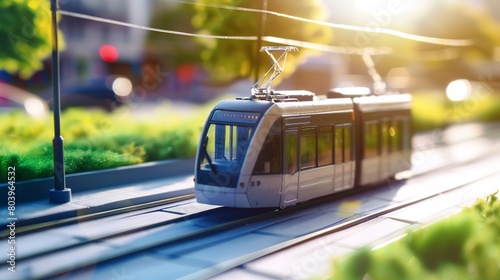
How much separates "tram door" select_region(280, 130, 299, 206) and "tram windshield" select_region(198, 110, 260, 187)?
95 centimetres

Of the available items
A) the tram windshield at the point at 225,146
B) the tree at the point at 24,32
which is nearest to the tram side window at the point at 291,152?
the tram windshield at the point at 225,146

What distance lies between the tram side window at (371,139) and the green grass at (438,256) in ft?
24.5

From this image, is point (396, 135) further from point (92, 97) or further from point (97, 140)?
point (92, 97)

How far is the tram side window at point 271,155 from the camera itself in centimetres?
1390

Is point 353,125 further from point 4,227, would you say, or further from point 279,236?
point 4,227

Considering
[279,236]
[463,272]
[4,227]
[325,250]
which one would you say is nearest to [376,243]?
[325,250]

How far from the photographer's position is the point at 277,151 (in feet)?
46.3

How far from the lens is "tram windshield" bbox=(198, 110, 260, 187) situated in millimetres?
13883

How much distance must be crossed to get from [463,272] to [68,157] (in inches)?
436

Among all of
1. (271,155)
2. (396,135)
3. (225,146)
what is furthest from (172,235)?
(396,135)

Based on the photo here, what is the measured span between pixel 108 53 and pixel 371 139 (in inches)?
1584

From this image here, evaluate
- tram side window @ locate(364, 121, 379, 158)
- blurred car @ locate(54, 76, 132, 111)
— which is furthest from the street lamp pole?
blurred car @ locate(54, 76, 132, 111)

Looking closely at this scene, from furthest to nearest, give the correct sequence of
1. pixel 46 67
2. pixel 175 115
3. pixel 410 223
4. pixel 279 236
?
pixel 46 67 < pixel 175 115 < pixel 410 223 < pixel 279 236

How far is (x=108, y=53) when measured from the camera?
180 ft
